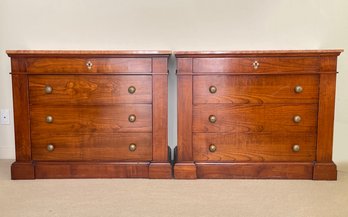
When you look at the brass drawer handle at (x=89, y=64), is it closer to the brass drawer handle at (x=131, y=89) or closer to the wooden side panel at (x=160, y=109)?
the brass drawer handle at (x=131, y=89)

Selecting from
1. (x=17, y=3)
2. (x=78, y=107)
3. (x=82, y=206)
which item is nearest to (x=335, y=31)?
(x=78, y=107)

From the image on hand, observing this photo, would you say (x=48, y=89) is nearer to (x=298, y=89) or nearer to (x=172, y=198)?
(x=172, y=198)

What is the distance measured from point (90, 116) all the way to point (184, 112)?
55cm

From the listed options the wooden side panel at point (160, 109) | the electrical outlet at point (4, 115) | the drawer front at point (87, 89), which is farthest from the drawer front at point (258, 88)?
the electrical outlet at point (4, 115)

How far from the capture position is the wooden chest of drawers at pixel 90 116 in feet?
5.71

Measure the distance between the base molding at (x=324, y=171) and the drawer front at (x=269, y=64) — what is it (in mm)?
552

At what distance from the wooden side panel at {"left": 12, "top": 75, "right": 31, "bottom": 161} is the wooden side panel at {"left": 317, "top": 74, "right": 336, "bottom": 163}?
1.70 metres

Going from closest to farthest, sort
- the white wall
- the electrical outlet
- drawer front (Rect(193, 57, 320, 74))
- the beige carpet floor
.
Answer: the beige carpet floor < drawer front (Rect(193, 57, 320, 74)) < the white wall < the electrical outlet

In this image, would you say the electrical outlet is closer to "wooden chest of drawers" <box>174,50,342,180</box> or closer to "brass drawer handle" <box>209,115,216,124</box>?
"wooden chest of drawers" <box>174,50,342,180</box>

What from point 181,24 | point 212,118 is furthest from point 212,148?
point 181,24

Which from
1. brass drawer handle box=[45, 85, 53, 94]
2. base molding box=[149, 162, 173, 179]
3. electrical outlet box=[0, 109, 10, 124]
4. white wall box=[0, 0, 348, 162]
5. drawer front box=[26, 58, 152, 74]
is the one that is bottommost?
base molding box=[149, 162, 173, 179]

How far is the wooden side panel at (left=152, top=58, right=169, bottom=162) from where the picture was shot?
175 cm

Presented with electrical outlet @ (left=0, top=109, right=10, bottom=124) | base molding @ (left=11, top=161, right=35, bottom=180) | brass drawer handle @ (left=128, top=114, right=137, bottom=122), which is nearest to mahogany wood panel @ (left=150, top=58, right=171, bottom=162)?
brass drawer handle @ (left=128, top=114, right=137, bottom=122)

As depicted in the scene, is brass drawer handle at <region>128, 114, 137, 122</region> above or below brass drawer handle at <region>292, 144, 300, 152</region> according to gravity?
above
